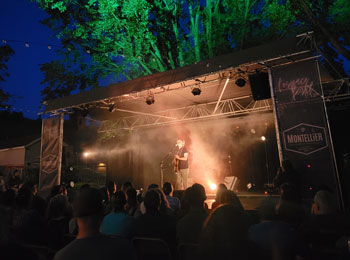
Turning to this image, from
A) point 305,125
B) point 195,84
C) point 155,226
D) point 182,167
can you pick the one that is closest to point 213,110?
point 182,167

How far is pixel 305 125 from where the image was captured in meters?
4.80

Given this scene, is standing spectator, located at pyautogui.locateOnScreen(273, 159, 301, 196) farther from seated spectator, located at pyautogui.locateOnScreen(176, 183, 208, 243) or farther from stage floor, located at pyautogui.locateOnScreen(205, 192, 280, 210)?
seated spectator, located at pyautogui.locateOnScreen(176, 183, 208, 243)

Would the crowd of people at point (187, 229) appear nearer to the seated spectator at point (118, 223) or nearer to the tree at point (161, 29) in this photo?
the seated spectator at point (118, 223)

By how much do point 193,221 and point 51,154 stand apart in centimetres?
785

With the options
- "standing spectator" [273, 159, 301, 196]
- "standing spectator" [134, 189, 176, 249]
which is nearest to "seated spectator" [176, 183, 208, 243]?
"standing spectator" [134, 189, 176, 249]

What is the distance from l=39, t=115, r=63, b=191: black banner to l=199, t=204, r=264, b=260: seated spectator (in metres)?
8.12

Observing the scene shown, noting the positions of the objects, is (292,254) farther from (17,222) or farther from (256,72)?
(256,72)

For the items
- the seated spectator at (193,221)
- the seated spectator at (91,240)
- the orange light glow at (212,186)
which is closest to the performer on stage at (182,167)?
the orange light glow at (212,186)

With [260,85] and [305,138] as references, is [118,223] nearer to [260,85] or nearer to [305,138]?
[305,138]

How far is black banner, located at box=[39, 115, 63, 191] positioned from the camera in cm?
860

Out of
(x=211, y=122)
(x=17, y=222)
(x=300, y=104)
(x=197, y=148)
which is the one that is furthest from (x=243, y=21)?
(x=17, y=222)

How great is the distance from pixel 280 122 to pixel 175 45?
13.7 m

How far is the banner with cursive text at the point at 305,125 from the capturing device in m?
4.52

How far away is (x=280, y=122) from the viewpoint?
16.7 feet
